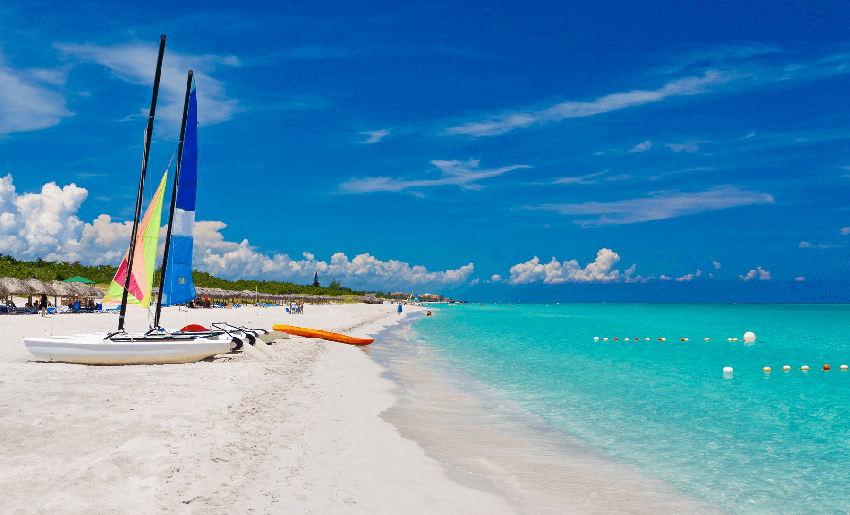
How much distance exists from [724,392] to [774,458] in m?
8.38

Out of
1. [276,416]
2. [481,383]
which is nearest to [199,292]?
[481,383]

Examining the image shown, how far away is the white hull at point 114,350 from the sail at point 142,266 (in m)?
1.98

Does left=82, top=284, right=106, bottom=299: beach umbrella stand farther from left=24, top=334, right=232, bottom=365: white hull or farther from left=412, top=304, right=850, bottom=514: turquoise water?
left=24, top=334, right=232, bottom=365: white hull

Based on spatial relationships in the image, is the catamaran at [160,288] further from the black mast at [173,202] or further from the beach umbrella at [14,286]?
the beach umbrella at [14,286]

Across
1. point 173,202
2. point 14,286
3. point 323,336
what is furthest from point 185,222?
point 14,286

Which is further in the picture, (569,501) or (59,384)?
(59,384)

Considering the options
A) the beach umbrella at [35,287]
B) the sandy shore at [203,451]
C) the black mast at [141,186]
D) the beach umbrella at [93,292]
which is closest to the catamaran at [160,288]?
the black mast at [141,186]

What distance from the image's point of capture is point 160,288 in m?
17.5

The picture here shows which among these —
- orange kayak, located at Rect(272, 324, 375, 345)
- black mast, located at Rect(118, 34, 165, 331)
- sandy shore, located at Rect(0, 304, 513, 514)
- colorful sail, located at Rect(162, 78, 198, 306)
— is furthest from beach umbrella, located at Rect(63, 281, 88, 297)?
sandy shore, located at Rect(0, 304, 513, 514)

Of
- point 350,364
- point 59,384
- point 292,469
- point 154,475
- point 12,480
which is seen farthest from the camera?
point 350,364

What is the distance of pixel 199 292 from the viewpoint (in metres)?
69.4

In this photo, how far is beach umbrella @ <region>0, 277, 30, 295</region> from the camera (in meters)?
38.4

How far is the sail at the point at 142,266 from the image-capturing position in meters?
17.2

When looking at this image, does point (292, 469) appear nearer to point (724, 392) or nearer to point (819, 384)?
point (724, 392)
